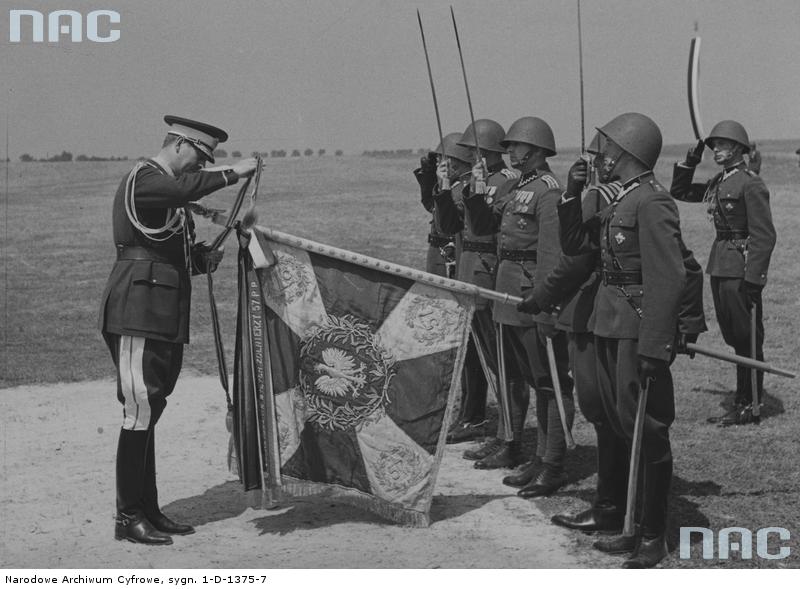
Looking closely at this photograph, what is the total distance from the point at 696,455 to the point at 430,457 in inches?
90.1

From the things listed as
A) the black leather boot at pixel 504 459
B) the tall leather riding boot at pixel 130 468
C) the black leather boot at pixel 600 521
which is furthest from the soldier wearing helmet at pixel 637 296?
the tall leather riding boot at pixel 130 468

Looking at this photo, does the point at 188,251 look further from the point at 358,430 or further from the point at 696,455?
the point at 696,455

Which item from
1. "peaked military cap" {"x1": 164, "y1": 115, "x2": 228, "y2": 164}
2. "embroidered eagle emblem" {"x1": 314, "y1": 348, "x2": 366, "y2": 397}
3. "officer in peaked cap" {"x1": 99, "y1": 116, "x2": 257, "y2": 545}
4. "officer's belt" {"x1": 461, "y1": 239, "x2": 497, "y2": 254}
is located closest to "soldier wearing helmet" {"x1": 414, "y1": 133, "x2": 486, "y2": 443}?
"officer's belt" {"x1": 461, "y1": 239, "x2": 497, "y2": 254}

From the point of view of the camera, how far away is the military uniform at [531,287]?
265 inches

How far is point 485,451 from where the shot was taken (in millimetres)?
7574

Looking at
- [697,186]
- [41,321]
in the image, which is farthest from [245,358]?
[41,321]

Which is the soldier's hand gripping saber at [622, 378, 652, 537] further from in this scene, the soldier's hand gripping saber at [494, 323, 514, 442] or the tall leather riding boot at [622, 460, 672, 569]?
the soldier's hand gripping saber at [494, 323, 514, 442]

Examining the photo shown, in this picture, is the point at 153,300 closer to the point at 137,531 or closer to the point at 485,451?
the point at 137,531

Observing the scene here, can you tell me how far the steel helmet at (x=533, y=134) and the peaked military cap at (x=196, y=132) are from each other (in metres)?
1.89

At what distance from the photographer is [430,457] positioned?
6074 mm

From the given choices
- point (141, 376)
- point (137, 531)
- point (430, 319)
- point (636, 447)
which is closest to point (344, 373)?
point (430, 319)

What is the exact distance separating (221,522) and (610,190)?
2.75 m

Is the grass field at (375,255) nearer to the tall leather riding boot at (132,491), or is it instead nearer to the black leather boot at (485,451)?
the black leather boot at (485,451)

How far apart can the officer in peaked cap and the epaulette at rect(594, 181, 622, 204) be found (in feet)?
5.78
